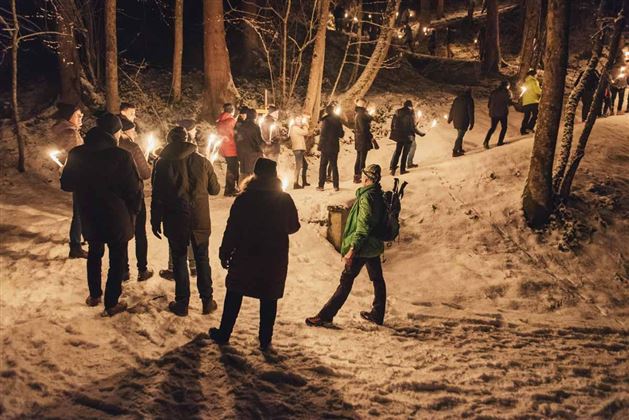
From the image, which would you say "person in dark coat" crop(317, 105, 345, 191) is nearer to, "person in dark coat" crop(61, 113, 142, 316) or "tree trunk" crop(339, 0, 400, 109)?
"tree trunk" crop(339, 0, 400, 109)

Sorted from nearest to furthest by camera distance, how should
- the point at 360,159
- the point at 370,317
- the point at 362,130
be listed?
the point at 370,317 < the point at 362,130 < the point at 360,159

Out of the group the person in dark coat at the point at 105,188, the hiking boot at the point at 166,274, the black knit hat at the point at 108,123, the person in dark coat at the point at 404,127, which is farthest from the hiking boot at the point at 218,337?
the person in dark coat at the point at 404,127

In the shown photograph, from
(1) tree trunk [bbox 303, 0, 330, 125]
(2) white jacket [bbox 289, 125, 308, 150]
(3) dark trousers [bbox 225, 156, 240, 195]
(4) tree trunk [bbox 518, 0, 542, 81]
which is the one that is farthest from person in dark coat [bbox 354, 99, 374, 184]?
(4) tree trunk [bbox 518, 0, 542, 81]

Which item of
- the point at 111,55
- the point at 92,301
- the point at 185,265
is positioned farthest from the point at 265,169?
the point at 111,55

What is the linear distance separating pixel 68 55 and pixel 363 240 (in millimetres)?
13106

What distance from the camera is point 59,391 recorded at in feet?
13.3

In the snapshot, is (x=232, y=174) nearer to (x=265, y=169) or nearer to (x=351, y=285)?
(x=351, y=285)

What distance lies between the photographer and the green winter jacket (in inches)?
220

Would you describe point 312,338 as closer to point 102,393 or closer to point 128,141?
point 102,393

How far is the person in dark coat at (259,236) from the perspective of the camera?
461cm

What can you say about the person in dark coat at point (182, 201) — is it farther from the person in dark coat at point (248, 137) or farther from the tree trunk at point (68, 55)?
the tree trunk at point (68, 55)

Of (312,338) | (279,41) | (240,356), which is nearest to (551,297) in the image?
(312,338)

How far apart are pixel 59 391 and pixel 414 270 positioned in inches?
228

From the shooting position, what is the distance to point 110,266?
207 inches
